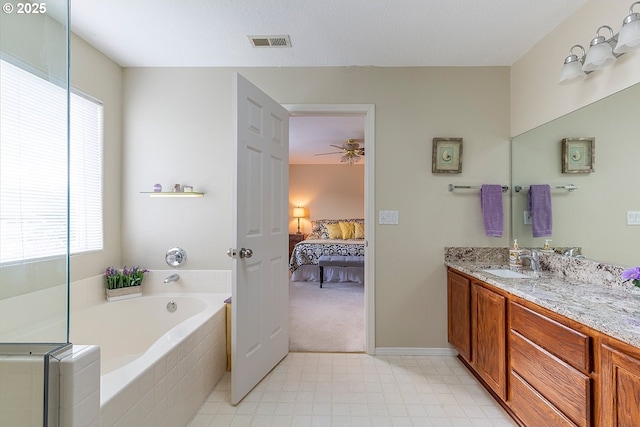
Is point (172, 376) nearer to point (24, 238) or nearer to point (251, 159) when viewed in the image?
point (24, 238)

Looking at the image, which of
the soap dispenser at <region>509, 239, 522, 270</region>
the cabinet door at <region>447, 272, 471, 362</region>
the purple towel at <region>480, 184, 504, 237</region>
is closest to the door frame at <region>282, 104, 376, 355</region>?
the cabinet door at <region>447, 272, 471, 362</region>

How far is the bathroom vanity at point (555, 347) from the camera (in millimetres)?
984

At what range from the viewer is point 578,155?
1.81m

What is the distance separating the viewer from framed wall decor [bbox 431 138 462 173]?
242cm

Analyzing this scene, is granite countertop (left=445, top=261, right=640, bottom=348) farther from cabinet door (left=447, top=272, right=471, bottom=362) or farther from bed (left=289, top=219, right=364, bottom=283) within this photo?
bed (left=289, top=219, right=364, bottom=283)

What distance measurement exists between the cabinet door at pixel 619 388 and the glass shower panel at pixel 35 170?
1877mm

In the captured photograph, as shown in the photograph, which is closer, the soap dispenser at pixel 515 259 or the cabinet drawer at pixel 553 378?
the cabinet drawer at pixel 553 378

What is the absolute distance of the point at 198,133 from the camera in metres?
2.46

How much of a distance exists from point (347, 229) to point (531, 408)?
182 inches

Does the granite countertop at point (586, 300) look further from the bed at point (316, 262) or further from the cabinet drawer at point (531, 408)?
the bed at point (316, 262)

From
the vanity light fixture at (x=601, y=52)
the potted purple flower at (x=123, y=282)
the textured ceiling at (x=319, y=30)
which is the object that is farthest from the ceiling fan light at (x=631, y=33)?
the potted purple flower at (x=123, y=282)

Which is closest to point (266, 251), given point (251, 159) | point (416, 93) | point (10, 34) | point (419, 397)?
point (251, 159)

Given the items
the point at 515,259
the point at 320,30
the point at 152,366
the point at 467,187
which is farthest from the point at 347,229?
the point at 152,366

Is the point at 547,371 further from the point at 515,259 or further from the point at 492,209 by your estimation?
the point at 492,209
